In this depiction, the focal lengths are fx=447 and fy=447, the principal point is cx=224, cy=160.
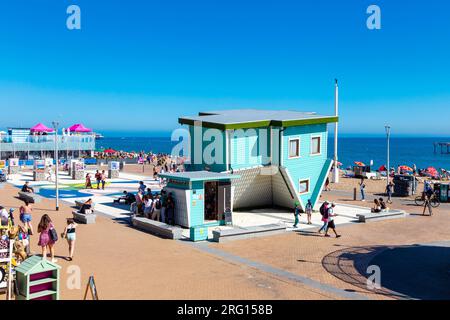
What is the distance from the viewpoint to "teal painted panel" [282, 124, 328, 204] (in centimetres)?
2261

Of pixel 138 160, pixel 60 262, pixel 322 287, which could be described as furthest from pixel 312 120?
pixel 138 160

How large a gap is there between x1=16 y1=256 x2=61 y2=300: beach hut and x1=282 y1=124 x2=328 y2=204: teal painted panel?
48.2 ft

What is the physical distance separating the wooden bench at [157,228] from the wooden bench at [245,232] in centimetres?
150

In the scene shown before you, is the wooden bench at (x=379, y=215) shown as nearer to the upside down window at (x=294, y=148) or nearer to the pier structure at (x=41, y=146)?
the upside down window at (x=294, y=148)

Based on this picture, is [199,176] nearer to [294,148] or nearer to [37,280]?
[294,148]

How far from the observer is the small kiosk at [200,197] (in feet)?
61.9

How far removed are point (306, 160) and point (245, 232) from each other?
7473 mm

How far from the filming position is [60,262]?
13633mm

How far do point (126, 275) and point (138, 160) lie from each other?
4574cm

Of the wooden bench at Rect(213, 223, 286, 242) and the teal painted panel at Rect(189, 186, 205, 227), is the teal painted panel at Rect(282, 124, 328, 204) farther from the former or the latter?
the teal painted panel at Rect(189, 186, 205, 227)

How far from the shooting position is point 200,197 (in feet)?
62.6

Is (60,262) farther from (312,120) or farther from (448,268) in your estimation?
(312,120)

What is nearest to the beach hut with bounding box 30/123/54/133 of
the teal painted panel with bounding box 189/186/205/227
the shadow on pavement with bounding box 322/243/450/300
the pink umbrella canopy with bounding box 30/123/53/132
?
the pink umbrella canopy with bounding box 30/123/53/132

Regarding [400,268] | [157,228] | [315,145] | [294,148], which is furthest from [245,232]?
[315,145]
